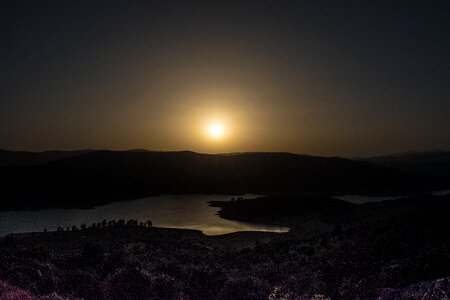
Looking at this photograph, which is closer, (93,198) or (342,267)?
(342,267)

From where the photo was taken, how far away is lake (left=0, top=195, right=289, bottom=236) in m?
62.2

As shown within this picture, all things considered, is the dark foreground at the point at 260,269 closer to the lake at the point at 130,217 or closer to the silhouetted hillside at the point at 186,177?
the lake at the point at 130,217

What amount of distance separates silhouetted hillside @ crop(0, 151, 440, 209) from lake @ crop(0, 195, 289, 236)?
16433 millimetres

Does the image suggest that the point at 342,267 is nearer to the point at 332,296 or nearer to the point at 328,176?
the point at 332,296

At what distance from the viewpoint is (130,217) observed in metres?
78.6

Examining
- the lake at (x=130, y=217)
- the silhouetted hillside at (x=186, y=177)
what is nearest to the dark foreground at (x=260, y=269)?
the lake at (x=130, y=217)

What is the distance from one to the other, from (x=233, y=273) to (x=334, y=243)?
28.5 feet

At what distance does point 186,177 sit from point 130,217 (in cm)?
7072

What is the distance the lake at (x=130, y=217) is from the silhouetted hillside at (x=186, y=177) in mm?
16433

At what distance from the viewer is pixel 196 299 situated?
792 inches

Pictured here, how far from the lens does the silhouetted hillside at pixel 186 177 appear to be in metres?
116

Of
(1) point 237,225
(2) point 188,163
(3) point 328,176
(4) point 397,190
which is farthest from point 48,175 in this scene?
(4) point 397,190

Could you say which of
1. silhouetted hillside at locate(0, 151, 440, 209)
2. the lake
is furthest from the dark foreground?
silhouetted hillside at locate(0, 151, 440, 209)

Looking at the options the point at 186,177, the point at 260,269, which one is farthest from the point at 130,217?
the point at 186,177
